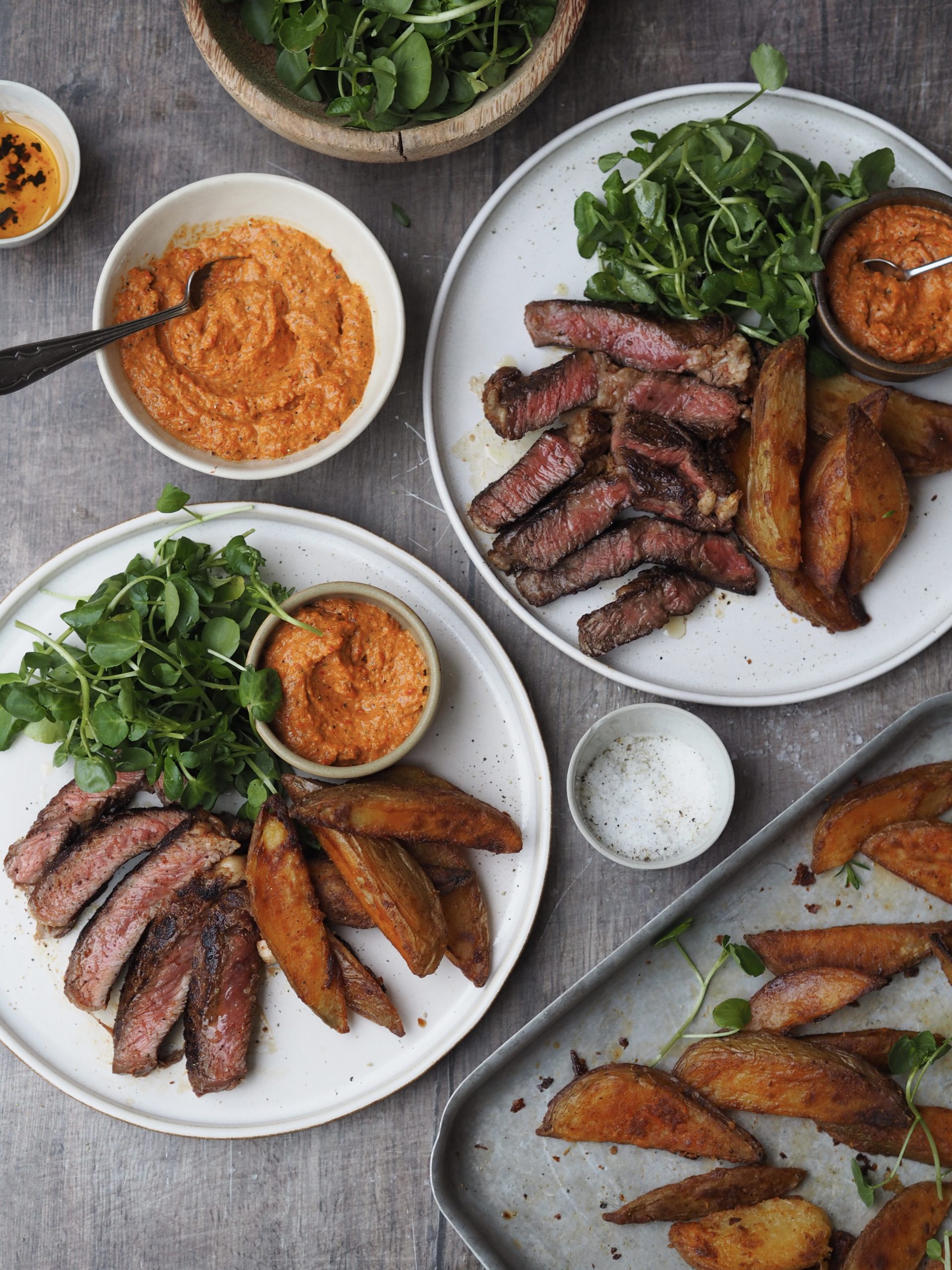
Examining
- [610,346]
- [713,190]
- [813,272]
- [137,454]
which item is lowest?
[137,454]

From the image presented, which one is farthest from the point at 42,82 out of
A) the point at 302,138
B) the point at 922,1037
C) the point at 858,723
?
the point at 922,1037

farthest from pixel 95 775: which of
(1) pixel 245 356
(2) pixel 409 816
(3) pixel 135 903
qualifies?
(1) pixel 245 356

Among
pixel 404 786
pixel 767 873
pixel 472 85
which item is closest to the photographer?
pixel 472 85

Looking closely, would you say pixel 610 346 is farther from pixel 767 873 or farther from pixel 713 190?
pixel 767 873

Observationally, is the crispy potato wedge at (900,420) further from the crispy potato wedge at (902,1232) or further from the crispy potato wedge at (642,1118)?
the crispy potato wedge at (902,1232)

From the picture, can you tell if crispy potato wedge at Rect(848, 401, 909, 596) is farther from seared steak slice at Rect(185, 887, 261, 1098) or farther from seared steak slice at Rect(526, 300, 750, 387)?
seared steak slice at Rect(185, 887, 261, 1098)

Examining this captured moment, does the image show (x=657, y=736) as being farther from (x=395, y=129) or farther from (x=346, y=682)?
(x=395, y=129)

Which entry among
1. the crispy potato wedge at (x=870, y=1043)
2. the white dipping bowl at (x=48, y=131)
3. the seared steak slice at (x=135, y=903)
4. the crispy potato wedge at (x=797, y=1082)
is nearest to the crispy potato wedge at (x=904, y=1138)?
the crispy potato wedge at (x=797, y=1082)

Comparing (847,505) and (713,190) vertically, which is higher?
(713,190)
